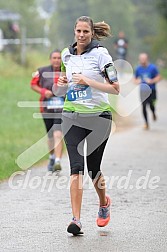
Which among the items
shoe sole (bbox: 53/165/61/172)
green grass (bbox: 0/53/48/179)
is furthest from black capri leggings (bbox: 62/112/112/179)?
shoe sole (bbox: 53/165/61/172)

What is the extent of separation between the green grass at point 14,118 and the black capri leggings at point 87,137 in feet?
12.8

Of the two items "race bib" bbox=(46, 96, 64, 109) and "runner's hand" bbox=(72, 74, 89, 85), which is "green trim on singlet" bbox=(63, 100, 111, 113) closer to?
"runner's hand" bbox=(72, 74, 89, 85)

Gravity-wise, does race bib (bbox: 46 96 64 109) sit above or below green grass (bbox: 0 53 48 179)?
above

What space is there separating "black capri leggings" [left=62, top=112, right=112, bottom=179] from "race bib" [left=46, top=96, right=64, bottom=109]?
14.2 feet

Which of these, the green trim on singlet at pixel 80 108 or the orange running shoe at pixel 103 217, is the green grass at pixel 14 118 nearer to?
the orange running shoe at pixel 103 217

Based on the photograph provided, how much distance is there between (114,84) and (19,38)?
3496cm

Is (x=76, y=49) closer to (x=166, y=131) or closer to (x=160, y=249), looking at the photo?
(x=160, y=249)

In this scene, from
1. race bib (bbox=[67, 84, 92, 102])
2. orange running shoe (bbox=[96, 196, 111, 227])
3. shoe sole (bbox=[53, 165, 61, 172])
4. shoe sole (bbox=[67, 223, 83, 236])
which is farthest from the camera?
shoe sole (bbox=[53, 165, 61, 172])

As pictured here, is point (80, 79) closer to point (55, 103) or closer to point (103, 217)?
point (103, 217)

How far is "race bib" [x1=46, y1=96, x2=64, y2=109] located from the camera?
40.6 ft

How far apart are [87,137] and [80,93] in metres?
0.46

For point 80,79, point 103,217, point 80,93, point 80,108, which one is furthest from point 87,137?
point 103,217

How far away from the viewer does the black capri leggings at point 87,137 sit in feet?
25.7

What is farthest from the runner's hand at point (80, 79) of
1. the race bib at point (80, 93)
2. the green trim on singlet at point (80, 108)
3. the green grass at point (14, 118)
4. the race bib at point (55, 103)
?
the race bib at point (55, 103)
